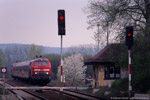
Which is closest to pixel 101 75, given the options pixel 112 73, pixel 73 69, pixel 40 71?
pixel 112 73

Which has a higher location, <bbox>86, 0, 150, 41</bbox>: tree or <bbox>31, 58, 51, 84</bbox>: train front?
<bbox>86, 0, 150, 41</bbox>: tree

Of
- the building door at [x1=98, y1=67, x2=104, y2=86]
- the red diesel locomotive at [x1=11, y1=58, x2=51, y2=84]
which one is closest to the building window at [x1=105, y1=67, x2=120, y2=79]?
the building door at [x1=98, y1=67, x2=104, y2=86]

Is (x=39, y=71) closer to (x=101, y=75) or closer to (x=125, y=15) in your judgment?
(x=101, y=75)

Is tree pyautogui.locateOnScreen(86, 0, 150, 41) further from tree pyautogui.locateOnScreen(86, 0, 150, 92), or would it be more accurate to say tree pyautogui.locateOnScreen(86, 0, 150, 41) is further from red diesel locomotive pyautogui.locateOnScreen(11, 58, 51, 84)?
red diesel locomotive pyautogui.locateOnScreen(11, 58, 51, 84)

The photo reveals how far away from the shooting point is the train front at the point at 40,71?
36.2m

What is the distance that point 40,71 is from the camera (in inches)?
1443

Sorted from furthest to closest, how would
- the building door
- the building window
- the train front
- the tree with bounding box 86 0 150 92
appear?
the train front
the building window
the building door
the tree with bounding box 86 0 150 92

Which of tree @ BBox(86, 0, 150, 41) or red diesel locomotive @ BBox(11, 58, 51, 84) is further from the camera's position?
red diesel locomotive @ BBox(11, 58, 51, 84)

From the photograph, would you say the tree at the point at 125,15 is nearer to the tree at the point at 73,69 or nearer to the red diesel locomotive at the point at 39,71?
the red diesel locomotive at the point at 39,71

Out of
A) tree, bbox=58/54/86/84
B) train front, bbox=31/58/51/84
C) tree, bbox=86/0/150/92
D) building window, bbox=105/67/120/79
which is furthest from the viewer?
tree, bbox=58/54/86/84

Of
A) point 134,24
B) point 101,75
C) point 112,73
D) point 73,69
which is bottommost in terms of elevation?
point 73,69

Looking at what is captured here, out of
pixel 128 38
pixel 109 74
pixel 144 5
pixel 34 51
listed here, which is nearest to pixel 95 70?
pixel 109 74

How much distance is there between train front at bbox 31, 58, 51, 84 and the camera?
1426 inches

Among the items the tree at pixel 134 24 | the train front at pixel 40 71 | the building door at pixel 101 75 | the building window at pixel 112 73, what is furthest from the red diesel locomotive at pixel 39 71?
the tree at pixel 134 24
